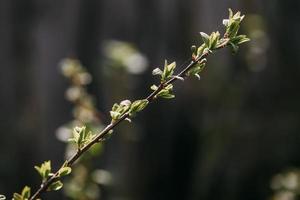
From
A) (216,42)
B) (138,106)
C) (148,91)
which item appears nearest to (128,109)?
(138,106)

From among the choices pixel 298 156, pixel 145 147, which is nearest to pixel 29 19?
pixel 145 147

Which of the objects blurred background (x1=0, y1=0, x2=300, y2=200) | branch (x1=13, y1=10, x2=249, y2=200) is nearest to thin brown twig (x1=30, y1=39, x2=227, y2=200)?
branch (x1=13, y1=10, x2=249, y2=200)

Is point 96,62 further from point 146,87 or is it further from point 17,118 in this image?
point 17,118

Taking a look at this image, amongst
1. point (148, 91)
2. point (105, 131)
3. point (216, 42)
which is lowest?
point (105, 131)

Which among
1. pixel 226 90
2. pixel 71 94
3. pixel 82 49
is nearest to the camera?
pixel 71 94

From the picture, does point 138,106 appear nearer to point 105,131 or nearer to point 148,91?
point 105,131

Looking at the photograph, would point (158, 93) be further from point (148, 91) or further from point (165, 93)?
point (148, 91)

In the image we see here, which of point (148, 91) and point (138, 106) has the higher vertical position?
point (148, 91)

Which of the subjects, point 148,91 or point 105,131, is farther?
point 148,91

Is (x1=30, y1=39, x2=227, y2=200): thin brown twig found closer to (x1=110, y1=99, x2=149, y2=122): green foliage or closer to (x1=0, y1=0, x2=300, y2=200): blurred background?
(x1=110, y1=99, x2=149, y2=122): green foliage
